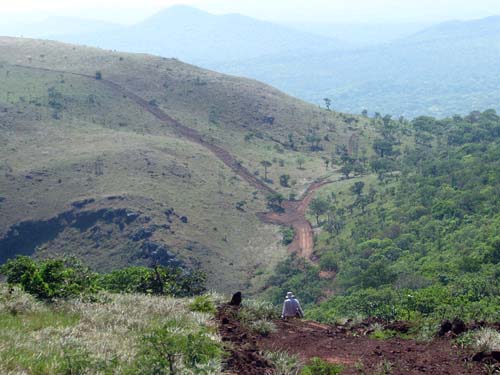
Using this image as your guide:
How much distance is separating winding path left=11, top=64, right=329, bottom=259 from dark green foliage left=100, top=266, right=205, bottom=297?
32420 mm

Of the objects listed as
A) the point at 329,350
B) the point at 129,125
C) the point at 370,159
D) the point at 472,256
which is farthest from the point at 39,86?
the point at 329,350

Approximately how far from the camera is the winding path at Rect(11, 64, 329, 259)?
2193 inches

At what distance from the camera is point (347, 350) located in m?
10.6

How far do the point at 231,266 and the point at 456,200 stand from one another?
18.4 metres

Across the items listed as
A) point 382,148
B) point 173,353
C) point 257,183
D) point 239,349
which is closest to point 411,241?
point 257,183

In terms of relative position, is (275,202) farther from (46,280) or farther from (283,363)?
(283,363)

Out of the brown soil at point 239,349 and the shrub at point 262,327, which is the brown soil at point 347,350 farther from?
the shrub at point 262,327

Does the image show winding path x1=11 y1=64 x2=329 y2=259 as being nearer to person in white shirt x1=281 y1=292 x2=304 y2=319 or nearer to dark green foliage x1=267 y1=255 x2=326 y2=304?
dark green foliage x1=267 y1=255 x2=326 y2=304

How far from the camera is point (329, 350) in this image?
1057 cm

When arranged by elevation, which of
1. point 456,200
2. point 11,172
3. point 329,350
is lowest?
point 11,172

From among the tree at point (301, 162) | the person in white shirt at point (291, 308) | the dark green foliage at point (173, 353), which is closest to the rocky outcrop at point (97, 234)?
the tree at point (301, 162)

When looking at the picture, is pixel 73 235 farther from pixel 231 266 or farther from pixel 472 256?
pixel 472 256

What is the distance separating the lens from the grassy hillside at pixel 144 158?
51812mm

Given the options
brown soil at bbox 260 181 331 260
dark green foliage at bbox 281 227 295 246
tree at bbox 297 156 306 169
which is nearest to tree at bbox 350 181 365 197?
brown soil at bbox 260 181 331 260
